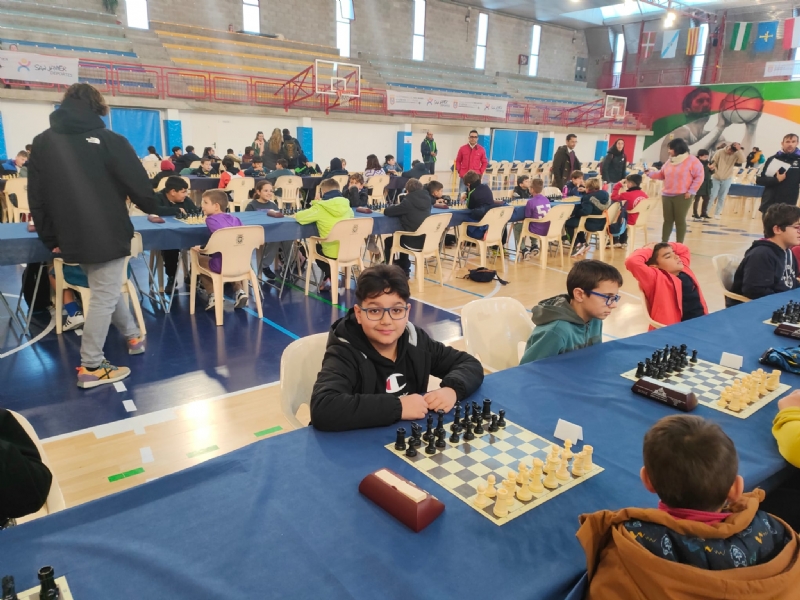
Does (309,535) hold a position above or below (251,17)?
below

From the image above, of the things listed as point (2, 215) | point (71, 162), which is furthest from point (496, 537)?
point (2, 215)

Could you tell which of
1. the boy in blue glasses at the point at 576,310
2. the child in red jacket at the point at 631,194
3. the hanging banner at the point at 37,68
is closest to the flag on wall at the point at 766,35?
the child in red jacket at the point at 631,194

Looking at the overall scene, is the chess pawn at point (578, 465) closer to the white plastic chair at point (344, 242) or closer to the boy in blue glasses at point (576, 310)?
the boy in blue glasses at point (576, 310)

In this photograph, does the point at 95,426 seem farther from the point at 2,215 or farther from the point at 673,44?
the point at 673,44

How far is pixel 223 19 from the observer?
53.7 ft

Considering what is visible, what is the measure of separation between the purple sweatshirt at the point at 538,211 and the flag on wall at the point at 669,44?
20.3m

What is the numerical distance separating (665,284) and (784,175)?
5.26m

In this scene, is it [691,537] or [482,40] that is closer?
[691,537]

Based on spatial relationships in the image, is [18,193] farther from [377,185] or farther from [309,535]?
[309,535]

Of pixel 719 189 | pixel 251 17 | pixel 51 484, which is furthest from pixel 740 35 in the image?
pixel 51 484

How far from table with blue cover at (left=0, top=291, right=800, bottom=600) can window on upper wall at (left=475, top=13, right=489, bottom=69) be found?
913 inches

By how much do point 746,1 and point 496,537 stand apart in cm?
2385

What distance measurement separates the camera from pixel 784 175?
6.87 metres

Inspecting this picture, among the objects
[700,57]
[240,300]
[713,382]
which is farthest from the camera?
[700,57]
